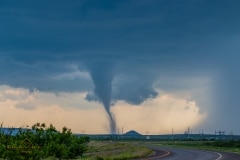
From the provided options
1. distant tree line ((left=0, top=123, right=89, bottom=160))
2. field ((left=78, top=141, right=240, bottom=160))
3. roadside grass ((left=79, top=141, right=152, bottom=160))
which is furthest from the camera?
field ((left=78, top=141, right=240, bottom=160))

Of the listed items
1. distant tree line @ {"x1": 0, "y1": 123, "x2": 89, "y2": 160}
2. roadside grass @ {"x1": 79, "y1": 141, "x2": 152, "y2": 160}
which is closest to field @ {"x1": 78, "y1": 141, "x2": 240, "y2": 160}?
roadside grass @ {"x1": 79, "y1": 141, "x2": 152, "y2": 160}

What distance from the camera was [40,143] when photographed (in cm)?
2769

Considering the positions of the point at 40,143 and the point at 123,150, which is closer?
the point at 40,143

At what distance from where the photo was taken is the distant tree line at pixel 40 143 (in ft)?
82.6

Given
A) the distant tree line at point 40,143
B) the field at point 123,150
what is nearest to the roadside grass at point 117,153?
the field at point 123,150

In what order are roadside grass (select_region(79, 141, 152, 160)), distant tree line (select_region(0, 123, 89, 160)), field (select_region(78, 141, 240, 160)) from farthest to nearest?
1. field (select_region(78, 141, 240, 160))
2. roadside grass (select_region(79, 141, 152, 160))
3. distant tree line (select_region(0, 123, 89, 160))

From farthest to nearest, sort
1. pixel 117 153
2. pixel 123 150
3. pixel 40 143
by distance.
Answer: pixel 123 150 < pixel 117 153 < pixel 40 143

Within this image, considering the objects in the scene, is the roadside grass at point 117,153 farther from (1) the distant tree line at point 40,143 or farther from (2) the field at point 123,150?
(1) the distant tree line at point 40,143

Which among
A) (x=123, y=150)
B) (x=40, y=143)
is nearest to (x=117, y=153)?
(x=123, y=150)

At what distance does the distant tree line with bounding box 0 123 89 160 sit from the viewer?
82.6 feet

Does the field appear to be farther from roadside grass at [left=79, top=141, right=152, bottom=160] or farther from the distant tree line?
the distant tree line

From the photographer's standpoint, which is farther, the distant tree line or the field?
the field

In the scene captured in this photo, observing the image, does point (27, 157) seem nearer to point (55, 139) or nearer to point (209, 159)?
point (55, 139)

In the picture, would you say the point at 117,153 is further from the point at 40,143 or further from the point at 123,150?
the point at 40,143
